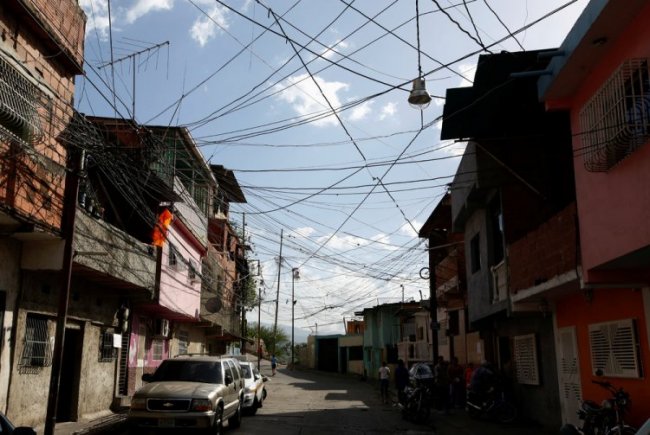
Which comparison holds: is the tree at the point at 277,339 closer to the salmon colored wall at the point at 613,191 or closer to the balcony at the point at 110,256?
the balcony at the point at 110,256

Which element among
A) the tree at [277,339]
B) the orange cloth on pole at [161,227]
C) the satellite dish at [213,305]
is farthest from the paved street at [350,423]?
the tree at [277,339]

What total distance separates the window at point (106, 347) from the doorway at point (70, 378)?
127cm

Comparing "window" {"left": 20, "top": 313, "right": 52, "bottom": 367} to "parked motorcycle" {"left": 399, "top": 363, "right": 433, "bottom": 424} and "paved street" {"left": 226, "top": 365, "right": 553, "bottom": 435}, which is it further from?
"parked motorcycle" {"left": 399, "top": 363, "right": 433, "bottom": 424}

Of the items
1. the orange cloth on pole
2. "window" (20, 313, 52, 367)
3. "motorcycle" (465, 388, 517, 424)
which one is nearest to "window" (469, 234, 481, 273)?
"motorcycle" (465, 388, 517, 424)

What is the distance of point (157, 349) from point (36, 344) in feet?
32.3

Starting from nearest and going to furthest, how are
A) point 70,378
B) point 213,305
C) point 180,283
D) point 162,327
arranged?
point 70,378 → point 180,283 → point 162,327 → point 213,305

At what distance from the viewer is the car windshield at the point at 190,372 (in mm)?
13258

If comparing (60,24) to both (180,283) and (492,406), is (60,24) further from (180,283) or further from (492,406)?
(492,406)

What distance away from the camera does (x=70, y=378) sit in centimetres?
1536

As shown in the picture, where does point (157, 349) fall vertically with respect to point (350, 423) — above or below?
above

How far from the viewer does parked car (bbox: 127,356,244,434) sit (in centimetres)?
1165

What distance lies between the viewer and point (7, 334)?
464 inches

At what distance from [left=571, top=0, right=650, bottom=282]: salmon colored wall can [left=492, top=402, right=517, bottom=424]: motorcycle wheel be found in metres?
7.21

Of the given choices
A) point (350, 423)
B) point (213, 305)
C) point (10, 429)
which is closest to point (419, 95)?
point (10, 429)
